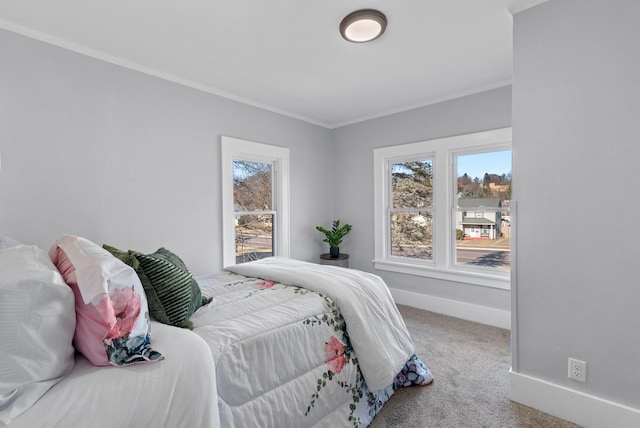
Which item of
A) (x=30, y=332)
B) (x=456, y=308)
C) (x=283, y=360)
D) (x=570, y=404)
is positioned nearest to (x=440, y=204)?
(x=456, y=308)

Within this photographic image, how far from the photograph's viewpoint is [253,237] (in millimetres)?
3762

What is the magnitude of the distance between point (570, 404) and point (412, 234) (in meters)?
2.36

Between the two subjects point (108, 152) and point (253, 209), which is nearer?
point (108, 152)

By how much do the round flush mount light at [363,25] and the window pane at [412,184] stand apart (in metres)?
1.97

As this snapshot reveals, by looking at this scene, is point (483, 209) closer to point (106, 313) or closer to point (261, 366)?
point (261, 366)

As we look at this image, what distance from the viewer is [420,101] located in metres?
3.64

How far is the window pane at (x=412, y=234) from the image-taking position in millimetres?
3848

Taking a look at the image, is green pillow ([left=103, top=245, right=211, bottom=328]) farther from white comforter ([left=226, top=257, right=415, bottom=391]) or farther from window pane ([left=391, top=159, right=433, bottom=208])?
window pane ([left=391, top=159, right=433, bottom=208])

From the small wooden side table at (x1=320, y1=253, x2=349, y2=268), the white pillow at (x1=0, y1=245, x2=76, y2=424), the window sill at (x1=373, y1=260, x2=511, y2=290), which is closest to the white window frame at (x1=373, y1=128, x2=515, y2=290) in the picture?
the window sill at (x1=373, y1=260, x2=511, y2=290)

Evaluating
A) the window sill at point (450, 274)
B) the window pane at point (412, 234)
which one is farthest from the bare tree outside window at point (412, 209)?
the window sill at point (450, 274)

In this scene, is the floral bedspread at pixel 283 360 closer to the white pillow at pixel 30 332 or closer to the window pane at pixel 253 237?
the white pillow at pixel 30 332

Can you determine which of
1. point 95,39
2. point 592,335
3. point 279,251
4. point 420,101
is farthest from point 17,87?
point 592,335

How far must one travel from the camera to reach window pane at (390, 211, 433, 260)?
3848mm

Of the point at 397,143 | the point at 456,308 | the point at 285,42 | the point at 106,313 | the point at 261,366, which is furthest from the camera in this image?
the point at 397,143
